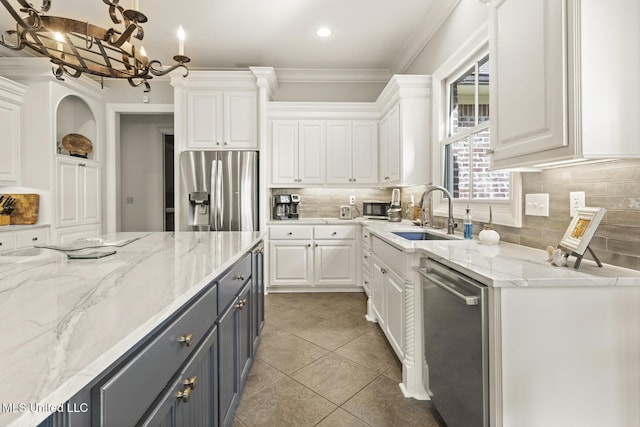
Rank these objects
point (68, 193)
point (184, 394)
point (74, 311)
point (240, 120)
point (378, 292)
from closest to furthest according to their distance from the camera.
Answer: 1. point (74, 311)
2. point (184, 394)
3. point (378, 292)
4. point (68, 193)
5. point (240, 120)

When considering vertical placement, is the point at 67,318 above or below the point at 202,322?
above

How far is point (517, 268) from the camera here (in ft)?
4.22

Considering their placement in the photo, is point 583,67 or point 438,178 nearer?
point 583,67

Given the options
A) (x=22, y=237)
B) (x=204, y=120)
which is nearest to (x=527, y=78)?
(x=204, y=120)

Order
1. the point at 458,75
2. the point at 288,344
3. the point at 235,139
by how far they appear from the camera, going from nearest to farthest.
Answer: the point at 288,344, the point at 458,75, the point at 235,139

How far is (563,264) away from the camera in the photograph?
1304mm

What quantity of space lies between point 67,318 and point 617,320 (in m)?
1.66

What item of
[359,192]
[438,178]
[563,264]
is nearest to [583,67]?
[563,264]

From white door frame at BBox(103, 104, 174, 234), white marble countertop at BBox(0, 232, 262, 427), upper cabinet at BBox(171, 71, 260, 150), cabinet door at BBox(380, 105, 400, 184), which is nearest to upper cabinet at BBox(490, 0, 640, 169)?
white marble countertop at BBox(0, 232, 262, 427)

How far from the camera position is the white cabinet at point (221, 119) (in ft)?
13.0

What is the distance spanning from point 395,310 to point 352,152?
2498mm

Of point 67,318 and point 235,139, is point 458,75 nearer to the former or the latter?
point 235,139

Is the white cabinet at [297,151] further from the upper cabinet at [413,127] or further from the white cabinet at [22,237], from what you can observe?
the white cabinet at [22,237]

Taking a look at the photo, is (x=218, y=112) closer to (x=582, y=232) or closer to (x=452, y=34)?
(x=452, y=34)
